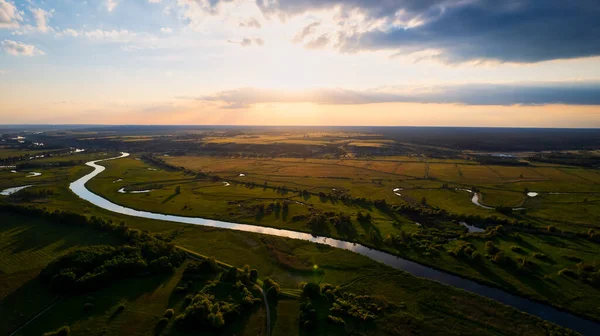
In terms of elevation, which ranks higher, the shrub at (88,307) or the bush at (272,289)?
the bush at (272,289)

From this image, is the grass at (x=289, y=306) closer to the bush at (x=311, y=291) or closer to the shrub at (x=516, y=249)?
the bush at (x=311, y=291)

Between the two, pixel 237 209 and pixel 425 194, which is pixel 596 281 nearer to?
pixel 425 194

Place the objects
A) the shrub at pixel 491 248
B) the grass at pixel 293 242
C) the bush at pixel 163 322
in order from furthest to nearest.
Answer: the shrub at pixel 491 248 < the grass at pixel 293 242 < the bush at pixel 163 322

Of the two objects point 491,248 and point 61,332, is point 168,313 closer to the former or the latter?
point 61,332

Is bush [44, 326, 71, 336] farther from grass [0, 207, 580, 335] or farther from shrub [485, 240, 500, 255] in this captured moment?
shrub [485, 240, 500, 255]

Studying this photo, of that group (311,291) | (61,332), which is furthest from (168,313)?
(311,291)

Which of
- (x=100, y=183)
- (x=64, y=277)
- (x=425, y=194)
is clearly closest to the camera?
(x=64, y=277)

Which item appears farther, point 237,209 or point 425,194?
point 425,194

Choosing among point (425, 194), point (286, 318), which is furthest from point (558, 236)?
point (286, 318)

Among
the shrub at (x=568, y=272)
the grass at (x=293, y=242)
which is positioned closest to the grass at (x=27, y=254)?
the grass at (x=293, y=242)

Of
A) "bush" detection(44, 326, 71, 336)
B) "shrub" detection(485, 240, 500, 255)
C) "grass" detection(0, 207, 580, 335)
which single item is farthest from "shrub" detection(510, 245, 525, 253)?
"bush" detection(44, 326, 71, 336)
